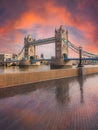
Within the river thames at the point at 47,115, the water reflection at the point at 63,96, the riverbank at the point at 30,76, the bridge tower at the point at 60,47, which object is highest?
the bridge tower at the point at 60,47

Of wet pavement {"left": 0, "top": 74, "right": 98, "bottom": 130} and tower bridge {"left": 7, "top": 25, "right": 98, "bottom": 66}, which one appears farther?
tower bridge {"left": 7, "top": 25, "right": 98, "bottom": 66}

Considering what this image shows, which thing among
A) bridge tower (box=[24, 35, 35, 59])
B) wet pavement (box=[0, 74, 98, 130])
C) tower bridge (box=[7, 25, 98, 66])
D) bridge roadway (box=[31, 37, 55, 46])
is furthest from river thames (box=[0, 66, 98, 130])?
bridge tower (box=[24, 35, 35, 59])

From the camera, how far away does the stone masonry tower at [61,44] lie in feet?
257

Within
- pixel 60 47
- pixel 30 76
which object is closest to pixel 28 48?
pixel 60 47

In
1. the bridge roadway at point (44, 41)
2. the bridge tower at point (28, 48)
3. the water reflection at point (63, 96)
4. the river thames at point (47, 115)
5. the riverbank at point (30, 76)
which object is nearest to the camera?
the river thames at point (47, 115)

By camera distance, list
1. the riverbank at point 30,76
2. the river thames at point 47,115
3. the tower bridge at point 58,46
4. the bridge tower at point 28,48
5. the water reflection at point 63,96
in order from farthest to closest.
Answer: the bridge tower at point 28,48 < the tower bridge at point 58,46 < the riverbank at point 30,76 < the water reflection at point 63,96 < the river thames at point 47,115

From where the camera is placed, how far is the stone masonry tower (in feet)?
257

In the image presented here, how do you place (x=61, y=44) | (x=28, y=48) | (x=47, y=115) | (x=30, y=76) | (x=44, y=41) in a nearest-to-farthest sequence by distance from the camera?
(x=47, y=115) → (x=30, y=76) → (x=61, y=44) → (x=44, y=41) → (x=28, y=48)

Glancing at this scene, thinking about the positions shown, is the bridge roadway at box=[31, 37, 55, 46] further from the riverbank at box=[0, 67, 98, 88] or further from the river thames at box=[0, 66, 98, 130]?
the river thames at box=[0, 66, 98, 130]

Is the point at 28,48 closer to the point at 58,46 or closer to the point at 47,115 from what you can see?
the point at 58,46

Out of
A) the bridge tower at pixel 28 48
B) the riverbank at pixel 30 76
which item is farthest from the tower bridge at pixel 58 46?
the riverbank at pixel 30 76

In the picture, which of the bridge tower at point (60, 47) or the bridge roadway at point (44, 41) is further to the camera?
the bridge roadway at point (44, 41)

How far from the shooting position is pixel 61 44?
263 feet

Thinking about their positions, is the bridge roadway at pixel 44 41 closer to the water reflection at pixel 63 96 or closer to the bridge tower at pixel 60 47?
the bridge tower at pixel 60 47
